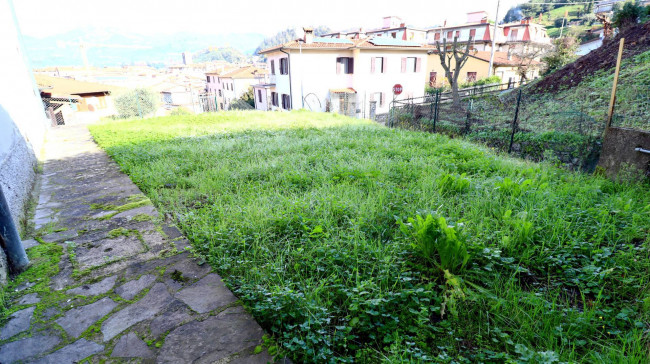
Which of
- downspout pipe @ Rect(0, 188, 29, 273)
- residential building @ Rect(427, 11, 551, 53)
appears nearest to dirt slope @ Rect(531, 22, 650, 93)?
downspout pipe @ Rect(0, 188, 29, 273)

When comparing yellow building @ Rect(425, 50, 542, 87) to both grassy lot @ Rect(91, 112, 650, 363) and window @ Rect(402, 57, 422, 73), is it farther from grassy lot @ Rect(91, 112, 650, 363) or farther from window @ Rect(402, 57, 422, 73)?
grassy lot @ Rect(91, 112, 650, 363)

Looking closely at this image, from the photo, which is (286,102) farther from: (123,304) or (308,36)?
(123,304)

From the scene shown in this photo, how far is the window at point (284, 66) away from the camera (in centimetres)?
2204

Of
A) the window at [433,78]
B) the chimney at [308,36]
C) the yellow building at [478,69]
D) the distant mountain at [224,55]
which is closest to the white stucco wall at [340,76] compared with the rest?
the chimney at [308,36]

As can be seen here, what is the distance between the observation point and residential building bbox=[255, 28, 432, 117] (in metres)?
21.8

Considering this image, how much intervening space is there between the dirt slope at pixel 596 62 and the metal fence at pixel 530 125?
1210 mm

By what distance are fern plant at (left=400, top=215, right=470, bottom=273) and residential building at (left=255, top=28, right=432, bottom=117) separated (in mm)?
19332

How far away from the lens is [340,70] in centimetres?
2302

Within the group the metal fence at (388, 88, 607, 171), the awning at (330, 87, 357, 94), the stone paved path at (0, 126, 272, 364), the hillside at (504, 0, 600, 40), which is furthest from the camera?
the hillside at (504, 0, 600, 40)

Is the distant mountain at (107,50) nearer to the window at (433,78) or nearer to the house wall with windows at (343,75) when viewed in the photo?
the house wall with windows at (343,75)

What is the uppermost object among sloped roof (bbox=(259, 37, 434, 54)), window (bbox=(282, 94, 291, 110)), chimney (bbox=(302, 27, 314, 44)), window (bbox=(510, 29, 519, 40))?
window (bbox=(510, 29, 519, 40))

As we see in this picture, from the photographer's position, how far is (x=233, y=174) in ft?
14.3

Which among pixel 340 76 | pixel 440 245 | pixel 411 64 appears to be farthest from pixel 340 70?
pixel 440 245

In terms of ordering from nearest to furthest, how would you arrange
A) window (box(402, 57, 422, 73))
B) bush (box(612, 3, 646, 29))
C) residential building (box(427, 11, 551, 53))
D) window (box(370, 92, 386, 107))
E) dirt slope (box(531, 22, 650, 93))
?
dirt slope (box(531, 22, 650, 93)) < bush (box(612, 3, 646, 29)) < window (box(370, 92, 386, 107)) < window (box(402, 57, 422, 73)) < residential building (box(427, 11, 551, 53))
